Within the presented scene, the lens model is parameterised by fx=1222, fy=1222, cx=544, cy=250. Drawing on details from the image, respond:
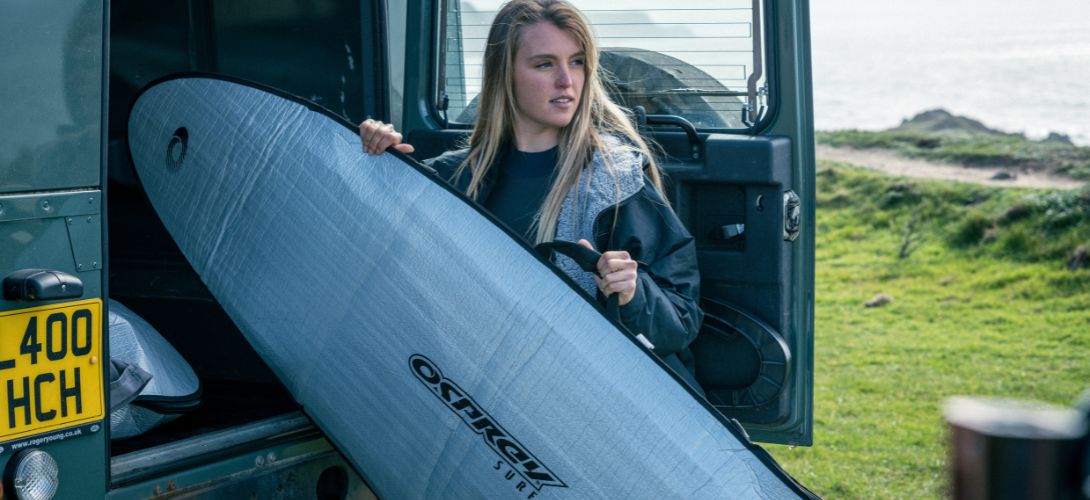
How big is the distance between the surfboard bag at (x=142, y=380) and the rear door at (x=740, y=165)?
4.36 ft

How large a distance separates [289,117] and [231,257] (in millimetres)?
370

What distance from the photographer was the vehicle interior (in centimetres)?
318

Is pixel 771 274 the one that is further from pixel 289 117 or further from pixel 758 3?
pixel 289 117

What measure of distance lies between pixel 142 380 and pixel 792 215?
64.8 inches

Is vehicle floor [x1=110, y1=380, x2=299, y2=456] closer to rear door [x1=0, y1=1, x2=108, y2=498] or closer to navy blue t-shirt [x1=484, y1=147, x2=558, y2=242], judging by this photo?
rear door [x1=0, y1=1, x2=108, y2=498]

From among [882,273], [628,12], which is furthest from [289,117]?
[882,273]

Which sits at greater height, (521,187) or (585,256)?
(521,187)

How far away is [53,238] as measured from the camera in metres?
2.15

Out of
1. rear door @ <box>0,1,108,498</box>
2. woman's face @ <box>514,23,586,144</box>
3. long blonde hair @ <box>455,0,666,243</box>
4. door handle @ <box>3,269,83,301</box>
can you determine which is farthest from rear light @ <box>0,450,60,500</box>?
woman's face @ <box>514,23,586,144</box>

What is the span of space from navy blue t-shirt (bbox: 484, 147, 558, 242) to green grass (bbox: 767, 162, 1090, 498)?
11.6ft

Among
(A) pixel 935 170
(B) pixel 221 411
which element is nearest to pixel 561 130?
(B) pixel 221 411

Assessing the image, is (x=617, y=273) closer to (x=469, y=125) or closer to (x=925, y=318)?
(x=469, y=125)

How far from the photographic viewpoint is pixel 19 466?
2137 mm

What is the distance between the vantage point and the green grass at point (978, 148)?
15.4 metres
